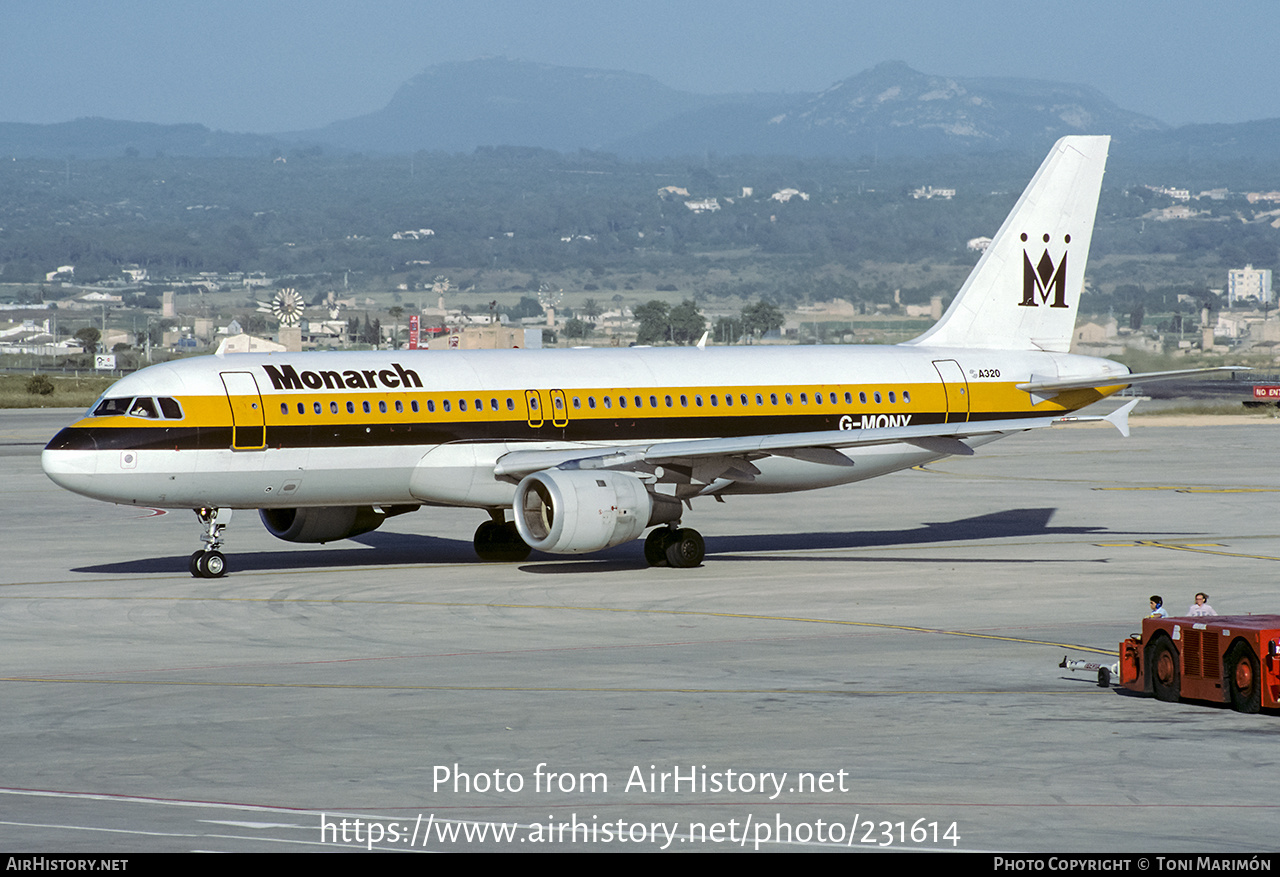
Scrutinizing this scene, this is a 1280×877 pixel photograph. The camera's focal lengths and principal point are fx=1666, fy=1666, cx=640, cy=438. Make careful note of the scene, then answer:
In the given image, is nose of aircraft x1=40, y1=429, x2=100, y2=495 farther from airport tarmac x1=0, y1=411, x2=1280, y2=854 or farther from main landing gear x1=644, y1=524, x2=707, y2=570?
main landing gear x1=644, y1=524, x2=707, y2=570

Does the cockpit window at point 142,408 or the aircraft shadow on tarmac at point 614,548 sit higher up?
the cockpit window at point 142,408

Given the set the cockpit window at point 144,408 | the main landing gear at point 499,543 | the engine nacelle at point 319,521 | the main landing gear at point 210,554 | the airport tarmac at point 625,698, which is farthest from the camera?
the main landing gear at point 499,543

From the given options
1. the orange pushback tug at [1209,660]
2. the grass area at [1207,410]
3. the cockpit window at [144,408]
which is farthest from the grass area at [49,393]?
the orange pushback tug at [1209,660]

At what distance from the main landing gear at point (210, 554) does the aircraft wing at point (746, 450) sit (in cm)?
604

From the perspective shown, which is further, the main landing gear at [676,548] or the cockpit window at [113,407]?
the main landing gear at [676,548]

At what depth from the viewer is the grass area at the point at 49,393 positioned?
12275 cm

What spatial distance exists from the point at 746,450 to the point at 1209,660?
15.0 metres

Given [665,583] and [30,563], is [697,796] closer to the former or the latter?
[665,583]

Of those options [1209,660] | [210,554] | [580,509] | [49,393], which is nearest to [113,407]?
[210,554]

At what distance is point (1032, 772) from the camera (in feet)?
57.4

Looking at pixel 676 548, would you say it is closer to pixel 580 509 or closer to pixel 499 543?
pixel 580 509

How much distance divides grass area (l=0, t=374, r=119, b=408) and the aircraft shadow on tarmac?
2810 inches

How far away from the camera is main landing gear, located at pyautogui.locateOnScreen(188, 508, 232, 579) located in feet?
115

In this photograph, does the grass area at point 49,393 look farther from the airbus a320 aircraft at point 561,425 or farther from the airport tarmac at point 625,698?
the airport tarmac at point 625,698
